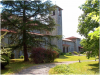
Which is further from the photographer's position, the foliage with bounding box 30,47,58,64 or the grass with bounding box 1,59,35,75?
the foliage with bounding box 30,47,58,64

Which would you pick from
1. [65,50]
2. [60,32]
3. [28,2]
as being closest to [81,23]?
[28,2]

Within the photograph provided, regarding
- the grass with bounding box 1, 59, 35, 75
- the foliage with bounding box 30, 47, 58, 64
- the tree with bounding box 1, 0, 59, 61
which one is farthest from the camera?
the tree with bounding box 1, 0, 59, 61

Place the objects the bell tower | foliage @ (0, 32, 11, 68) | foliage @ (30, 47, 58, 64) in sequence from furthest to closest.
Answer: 1. the bell tower
2. foliage @ (30, 47, 58, 64)
3. foliage @ (0, 32, 11, 68)

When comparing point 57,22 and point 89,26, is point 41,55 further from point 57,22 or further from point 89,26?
point 57,22

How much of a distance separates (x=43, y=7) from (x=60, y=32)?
17053mm

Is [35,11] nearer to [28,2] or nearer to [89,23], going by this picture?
[28,2]

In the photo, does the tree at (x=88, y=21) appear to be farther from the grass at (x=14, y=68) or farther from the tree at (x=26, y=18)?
the grass at (x=14, y=68)

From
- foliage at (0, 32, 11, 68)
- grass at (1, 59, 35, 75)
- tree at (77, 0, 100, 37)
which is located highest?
tree at (77, 0, 100, 37)

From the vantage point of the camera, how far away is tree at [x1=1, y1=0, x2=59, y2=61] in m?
13.9

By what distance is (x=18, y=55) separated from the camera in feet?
69.8

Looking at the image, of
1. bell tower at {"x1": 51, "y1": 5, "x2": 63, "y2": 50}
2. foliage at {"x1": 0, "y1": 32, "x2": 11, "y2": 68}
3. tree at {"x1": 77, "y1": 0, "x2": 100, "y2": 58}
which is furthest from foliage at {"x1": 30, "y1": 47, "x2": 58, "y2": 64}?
bell tower at {"x1": 51, "y1": 5, "x2": 63, "y2": 50}

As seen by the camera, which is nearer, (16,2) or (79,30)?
(79,30)

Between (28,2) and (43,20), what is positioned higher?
(28,2)

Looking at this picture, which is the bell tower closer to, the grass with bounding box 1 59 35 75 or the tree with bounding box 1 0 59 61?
the tree with bounding box 1 0 59 61
